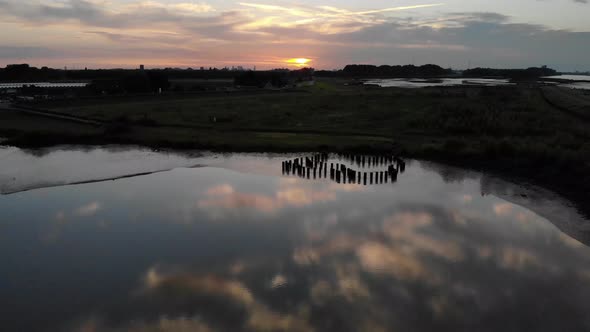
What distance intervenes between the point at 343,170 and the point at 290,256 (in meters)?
13.2

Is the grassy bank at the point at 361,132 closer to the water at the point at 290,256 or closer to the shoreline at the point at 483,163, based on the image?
the shoreline at the point at 483,163

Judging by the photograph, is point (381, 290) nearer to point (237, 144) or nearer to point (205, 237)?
point (205, 237)

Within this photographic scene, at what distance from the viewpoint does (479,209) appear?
23266mm

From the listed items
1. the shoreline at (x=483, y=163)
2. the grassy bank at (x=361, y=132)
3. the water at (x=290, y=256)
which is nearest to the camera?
the water at (x=290, y=256)

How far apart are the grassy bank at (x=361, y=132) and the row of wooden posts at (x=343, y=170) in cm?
301

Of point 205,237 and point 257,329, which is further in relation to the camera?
point 205,237

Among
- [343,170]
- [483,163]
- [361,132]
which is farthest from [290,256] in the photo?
[361,132]

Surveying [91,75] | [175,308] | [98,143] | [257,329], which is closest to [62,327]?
[175,308]

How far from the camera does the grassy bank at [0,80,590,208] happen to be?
30516mm

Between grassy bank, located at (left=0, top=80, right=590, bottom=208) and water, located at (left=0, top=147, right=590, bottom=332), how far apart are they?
417 cm

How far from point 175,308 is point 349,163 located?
2138 cm

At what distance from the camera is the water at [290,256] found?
13.4 meters

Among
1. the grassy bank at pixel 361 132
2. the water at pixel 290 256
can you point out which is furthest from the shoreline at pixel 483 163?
the water at pixel 290 256

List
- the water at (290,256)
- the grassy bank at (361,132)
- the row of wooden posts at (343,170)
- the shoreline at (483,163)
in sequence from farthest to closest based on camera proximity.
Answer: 1. the grassy bank at (361,132)
2. the row of wooden posts at (343,170)
3. the shoreline at (483,163)
4. the water at (290,256)
